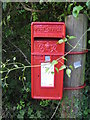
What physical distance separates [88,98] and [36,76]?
85cm

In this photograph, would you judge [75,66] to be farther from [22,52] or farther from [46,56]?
[22,52]

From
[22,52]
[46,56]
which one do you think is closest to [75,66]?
[46,56]

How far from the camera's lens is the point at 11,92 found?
2.76 meters

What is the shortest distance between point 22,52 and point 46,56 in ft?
2.75

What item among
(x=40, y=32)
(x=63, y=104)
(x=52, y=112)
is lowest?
(x=52, y=112)

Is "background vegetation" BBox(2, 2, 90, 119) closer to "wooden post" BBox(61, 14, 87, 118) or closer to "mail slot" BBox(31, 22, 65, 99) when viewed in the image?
"wooden post" BBox(61, 14, 87, 118)

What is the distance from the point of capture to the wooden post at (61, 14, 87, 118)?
1.98 metres

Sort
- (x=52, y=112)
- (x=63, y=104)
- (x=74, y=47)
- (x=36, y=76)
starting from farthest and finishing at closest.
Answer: (x=52, y=112)
(x=63, y=104)
(x=36, y=76)
(x=74, y=47)

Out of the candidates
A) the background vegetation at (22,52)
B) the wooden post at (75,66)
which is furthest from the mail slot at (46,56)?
the background vegetation at (22,52)

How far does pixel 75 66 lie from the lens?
2.04 meters

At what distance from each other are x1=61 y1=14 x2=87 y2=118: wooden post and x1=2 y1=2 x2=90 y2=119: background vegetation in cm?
24

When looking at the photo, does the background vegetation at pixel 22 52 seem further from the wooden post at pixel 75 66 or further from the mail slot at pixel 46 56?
the mail slot at pixel 46 56

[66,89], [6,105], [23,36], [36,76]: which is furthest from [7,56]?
[66,89]

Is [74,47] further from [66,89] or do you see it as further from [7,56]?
[7,56]
